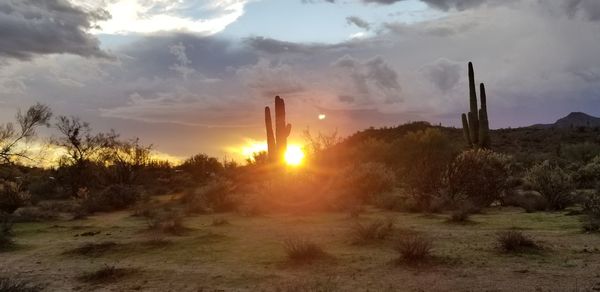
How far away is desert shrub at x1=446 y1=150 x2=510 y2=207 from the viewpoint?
66.1ft

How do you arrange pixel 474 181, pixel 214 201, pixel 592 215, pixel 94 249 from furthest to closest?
pixel 214 201 → pixel 474 181 → pixel 592 215 → pixel 94 249

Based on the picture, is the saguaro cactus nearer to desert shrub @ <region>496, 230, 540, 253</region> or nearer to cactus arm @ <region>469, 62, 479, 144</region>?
cactus arm @ <region>469, 62, 479, 144</region>

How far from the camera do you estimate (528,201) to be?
19.0 meters

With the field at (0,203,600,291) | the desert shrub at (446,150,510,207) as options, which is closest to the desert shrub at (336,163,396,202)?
the desert shrub at (446,150,510,207)

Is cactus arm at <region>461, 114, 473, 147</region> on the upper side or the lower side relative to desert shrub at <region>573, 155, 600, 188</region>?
upper

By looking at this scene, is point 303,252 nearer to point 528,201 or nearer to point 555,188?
point 528,201

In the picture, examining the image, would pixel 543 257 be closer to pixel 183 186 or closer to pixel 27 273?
pixel 27 273

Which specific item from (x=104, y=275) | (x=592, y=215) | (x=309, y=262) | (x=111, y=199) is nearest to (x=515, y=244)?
(x=309, y=262)

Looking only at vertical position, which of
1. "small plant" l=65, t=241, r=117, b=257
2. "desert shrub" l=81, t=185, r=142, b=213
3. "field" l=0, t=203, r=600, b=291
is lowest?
"field" l=0, t=203, r=600, b=291

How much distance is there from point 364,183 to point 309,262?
44.2ft

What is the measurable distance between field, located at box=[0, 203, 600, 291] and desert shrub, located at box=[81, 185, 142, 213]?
712cm

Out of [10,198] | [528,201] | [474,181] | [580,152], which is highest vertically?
[580,152]

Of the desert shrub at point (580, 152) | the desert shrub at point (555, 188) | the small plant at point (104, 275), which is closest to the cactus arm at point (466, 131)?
the desert shrub at point (580, 152)

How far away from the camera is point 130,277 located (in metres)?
10.1
